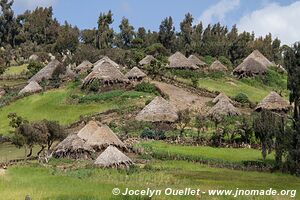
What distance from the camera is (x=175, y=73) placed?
292ft

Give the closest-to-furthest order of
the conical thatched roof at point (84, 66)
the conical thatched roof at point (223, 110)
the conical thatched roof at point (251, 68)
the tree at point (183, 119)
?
the tree at point (183, 119), the conical thatched roof at point (223, 110), the conical thatched roof at point (251, 68), the conical thatched roof at point (84, 66)

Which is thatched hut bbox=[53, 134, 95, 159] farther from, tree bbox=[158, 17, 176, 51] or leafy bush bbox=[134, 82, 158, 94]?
tree bbox=[158, 17, 176, 51]

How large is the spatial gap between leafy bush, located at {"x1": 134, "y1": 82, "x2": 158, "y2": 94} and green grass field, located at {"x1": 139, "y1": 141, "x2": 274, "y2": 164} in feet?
68.0

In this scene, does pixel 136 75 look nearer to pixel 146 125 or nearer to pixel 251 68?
pixel 146 125

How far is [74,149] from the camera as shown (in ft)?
153

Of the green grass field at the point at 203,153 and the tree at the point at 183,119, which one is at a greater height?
the tree at the point at 183,119

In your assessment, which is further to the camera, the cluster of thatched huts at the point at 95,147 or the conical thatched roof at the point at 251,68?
the conical thatched roof at the point at 251,68

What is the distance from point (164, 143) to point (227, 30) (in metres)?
88.1

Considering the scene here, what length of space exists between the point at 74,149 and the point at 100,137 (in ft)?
10.9

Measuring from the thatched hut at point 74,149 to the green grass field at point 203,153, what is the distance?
5429 millimetres

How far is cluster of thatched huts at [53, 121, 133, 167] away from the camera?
4231 cm

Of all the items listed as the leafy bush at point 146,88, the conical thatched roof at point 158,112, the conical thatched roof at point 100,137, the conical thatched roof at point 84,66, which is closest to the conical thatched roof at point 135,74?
the leafy bush at point 146,88

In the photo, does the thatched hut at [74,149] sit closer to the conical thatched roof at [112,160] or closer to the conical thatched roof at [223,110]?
the conical thatched roof at [112,160]

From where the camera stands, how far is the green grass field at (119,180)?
1187 inches
